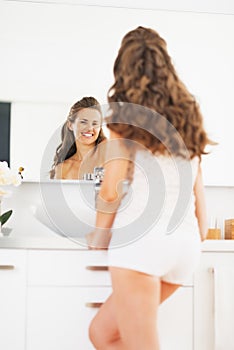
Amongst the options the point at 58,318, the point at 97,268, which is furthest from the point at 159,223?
the point at 58,318

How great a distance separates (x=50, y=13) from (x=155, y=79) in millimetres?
956

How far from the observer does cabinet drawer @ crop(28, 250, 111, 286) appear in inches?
93.9

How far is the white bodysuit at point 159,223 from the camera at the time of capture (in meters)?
2.09

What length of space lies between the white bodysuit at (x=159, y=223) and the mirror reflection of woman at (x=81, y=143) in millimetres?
645

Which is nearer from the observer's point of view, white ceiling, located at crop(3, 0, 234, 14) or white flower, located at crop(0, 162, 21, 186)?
white flower, located at crop(0, 162, 21, 186)

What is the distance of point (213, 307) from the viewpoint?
247 cm

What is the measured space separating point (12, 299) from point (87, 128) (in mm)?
965

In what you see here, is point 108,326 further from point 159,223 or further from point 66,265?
point 159,223

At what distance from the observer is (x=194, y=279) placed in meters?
2.46

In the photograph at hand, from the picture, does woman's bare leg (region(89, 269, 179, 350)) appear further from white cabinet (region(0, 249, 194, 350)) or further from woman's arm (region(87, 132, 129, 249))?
woman's arm (region(87, 132, 129, 249))

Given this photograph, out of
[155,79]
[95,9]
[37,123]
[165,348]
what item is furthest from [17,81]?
[165,348]

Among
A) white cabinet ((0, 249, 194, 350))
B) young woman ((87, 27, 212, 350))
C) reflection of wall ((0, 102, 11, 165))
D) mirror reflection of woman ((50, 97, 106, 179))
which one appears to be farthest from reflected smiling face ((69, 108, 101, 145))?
white cabinet ((0, 249, 194, 350))

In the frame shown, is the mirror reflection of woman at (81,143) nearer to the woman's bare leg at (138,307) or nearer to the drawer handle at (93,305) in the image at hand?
the drawer handle at (93,305)

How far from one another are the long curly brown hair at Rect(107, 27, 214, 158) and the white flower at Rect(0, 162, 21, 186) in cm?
64
